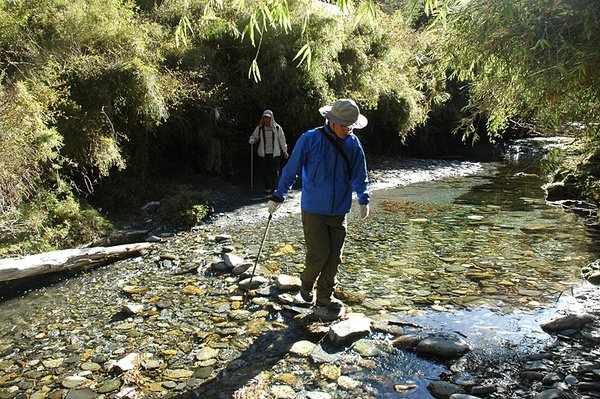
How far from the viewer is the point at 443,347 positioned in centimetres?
462

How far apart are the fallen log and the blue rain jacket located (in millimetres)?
3844

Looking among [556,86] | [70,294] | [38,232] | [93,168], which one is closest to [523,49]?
[556,86]

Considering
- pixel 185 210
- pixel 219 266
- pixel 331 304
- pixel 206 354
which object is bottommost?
pixel 206 354

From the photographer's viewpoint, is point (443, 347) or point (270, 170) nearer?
point (443, 347)

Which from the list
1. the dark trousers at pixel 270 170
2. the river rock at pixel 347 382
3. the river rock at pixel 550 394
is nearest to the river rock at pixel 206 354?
the river rock at pixel 347 382

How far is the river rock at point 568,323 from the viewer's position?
506 cm

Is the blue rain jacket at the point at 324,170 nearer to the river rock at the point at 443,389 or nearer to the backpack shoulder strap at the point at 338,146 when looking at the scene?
the backpack shoulder strap at the point at 338,146

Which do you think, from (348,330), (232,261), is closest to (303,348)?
(348,330)

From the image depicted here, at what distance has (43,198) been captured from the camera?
7.97 m

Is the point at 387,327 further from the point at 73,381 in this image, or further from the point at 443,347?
the point at 73,381

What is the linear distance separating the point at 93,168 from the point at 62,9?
10.7ft

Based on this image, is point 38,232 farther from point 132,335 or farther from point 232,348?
point 232,348

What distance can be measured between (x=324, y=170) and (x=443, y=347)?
2.19m

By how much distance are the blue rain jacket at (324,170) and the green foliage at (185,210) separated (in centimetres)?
539
